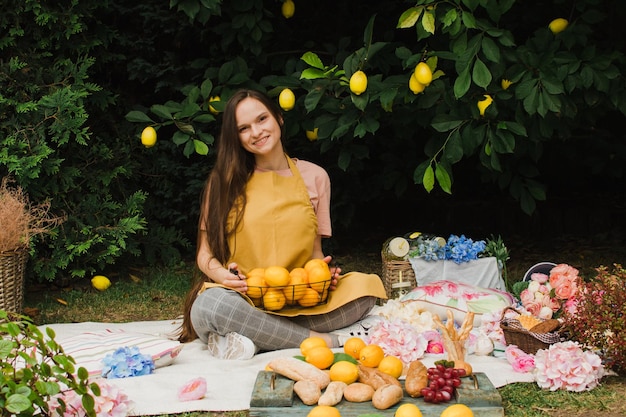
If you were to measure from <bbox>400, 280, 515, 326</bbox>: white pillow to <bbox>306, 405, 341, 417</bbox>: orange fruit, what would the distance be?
144 centimetres

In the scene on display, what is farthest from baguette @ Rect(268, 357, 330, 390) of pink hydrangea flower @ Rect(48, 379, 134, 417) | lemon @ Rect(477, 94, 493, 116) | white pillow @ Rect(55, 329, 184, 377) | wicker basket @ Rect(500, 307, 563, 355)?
lemon @ Rect(477, 94, 493, 116)

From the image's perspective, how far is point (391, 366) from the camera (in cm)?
297

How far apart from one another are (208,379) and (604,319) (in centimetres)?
144

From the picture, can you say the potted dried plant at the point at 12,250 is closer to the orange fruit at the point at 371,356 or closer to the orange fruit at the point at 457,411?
the orange fruit at the point at 371,356

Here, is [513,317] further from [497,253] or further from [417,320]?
[497,253]

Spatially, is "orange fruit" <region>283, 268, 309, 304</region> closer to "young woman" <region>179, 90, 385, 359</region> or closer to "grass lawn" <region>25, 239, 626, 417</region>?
"young woman" <region>179, 90, 385, 359</region>

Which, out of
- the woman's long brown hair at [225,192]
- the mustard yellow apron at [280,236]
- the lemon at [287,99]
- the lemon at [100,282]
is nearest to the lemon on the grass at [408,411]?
the mustard yellow apron at [280,236]

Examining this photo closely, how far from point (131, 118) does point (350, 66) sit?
4.05 ft

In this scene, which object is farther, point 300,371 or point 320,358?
point 320,358

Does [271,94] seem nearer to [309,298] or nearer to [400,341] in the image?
[309,298]

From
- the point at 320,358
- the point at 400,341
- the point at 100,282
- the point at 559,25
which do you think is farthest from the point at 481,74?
the point at 100,282

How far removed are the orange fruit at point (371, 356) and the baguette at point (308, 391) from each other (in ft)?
1.26

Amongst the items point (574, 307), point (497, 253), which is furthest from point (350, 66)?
point (574, 307)

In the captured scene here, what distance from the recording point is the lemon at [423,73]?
385 cm
